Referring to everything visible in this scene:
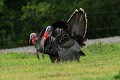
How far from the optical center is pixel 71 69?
1400cm

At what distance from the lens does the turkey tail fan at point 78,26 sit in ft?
53.3

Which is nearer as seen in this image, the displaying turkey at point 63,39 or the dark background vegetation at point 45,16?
the displaying turkey at point 63,39

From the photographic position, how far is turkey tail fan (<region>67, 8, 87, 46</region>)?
16.2 metres

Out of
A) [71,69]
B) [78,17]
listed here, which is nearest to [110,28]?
[78,17]

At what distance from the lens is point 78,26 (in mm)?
16312

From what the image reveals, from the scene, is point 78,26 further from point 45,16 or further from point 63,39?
point 45,16

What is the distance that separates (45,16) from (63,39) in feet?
75.4

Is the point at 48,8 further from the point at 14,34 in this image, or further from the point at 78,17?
the point at 78,17

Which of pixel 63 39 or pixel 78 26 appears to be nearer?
pixel 63 39

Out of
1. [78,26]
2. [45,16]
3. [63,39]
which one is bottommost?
[45,16]

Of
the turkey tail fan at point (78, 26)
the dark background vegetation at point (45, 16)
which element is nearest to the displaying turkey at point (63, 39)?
the turkey tail fan at point (78, 26)

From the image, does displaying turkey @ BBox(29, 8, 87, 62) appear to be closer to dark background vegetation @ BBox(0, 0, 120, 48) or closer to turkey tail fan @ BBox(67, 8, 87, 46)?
turkey tail fan @ BBox(67, 8, 87, 46)

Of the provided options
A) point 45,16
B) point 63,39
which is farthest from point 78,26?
point 45,16

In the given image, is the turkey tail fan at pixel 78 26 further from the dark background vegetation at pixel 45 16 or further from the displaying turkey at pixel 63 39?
the dark background vegetation at pixel 45 16
